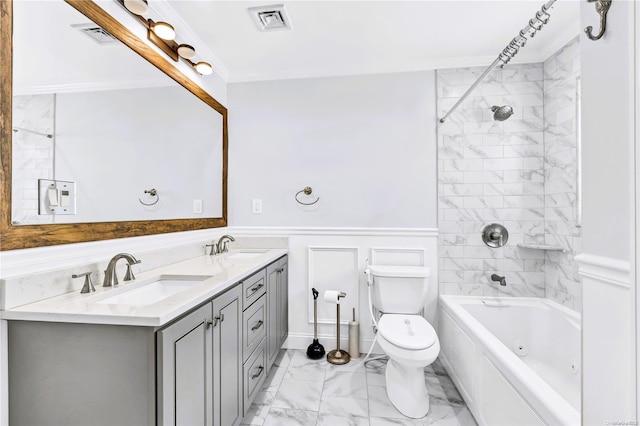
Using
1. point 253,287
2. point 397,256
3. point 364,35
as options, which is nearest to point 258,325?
point 253,287

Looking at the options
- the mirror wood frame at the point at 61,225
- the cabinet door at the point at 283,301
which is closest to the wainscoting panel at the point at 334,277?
the cabinet door at the point at 283,301

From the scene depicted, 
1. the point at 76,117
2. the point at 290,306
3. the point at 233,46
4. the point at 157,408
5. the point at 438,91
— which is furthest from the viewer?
the point at 290,306

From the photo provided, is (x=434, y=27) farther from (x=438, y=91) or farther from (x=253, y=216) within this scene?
(x=253, y=216)

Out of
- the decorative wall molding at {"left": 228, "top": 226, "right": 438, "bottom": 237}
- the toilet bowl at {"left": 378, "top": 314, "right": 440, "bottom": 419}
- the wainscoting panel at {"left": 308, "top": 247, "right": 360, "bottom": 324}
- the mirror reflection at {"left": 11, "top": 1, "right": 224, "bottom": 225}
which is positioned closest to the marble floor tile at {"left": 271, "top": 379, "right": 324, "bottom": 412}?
the toilet bowl at {"left": 378, "top": 314, "right": 440, "bottom": 419}

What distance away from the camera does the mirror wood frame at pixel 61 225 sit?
1040 mm

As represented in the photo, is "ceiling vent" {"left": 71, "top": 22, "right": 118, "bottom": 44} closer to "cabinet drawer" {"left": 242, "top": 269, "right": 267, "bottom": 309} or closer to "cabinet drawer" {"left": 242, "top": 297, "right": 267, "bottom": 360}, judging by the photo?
"cabinet drawer" {"left": 242, "top": 269, "right": 267, "bottom": 309}

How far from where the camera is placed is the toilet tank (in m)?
2.28

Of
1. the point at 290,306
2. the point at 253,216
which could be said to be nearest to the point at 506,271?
the point at 290,306

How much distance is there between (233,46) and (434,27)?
1.47 meters

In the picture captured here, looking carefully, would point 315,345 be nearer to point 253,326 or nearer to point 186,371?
point 253,326

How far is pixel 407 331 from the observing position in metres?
1.92

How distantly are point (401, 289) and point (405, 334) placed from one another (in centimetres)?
46

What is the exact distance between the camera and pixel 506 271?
242 cm

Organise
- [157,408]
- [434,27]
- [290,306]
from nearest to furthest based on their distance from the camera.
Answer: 1. [157,408]
2. [434,27]
3. [290,306]
